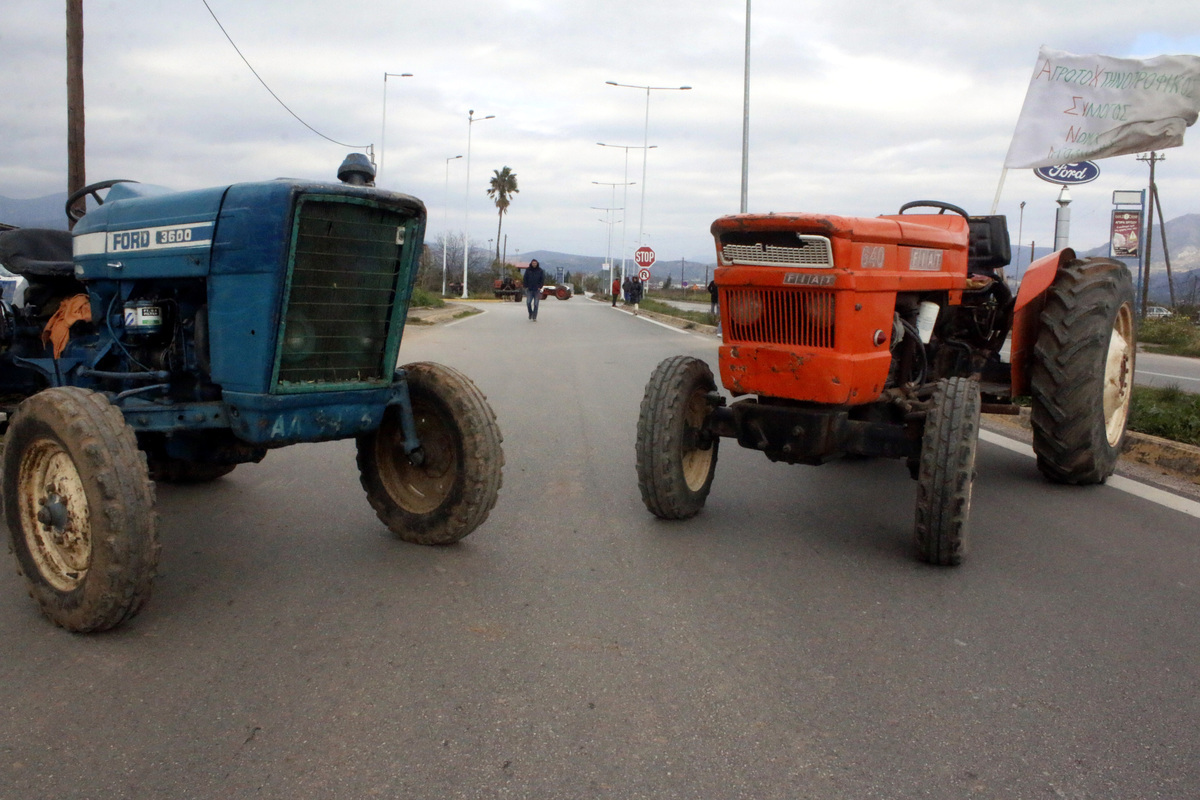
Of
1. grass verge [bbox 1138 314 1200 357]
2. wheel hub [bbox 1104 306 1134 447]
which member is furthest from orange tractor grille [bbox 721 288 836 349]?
grass verge [bbox 1138 314 1200 357]

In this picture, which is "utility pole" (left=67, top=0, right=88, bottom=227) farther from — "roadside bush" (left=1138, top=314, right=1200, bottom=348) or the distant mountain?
"roadside bush" (left=1138, top=314, right=1200, bottom=348)

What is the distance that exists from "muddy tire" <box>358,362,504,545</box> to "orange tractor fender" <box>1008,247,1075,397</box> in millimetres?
3276

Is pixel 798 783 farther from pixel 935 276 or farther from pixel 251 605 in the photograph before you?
pixel 935 276

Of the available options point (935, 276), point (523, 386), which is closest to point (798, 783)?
point (935, 276)

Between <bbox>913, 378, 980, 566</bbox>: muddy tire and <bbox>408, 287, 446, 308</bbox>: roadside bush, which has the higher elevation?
<bbox>408, 287, 446, 308</bbox>: roadside bush

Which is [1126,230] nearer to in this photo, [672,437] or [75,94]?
[75,94]

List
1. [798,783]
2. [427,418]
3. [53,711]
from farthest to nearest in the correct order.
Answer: [427,418]
[53,711]
[798,783]

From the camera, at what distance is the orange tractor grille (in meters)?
4.59

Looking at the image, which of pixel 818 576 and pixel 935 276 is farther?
pixel 935 276

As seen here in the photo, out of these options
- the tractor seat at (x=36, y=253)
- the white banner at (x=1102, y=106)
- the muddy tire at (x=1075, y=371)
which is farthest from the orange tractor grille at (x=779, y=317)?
the white banner at (x=1102, y=106)

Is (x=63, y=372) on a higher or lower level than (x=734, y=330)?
lower

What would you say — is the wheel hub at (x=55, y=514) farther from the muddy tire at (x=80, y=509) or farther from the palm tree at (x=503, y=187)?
the palm tree at (x=503, y=187)

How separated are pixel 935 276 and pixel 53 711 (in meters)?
4.49

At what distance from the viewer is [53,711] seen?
2.94 meters
